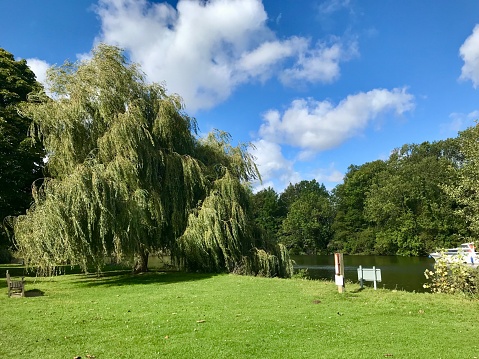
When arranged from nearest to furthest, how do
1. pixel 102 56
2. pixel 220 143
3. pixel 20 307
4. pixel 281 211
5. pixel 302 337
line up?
pixel 302 337, pixel 20 307, pixel 102 56, pixel 220 143, pixel 281 211

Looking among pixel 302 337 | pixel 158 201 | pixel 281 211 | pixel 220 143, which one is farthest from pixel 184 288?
pixel 281 211

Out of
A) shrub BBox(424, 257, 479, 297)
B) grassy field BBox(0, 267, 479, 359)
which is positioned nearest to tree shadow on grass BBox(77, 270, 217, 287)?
grassy field BBox(0, 267, 479, 359)

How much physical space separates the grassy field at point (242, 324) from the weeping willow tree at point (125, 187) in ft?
8.74

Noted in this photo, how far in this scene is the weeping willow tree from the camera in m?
14.1

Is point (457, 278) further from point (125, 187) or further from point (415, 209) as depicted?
point (415, 209)

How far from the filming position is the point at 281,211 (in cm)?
8256

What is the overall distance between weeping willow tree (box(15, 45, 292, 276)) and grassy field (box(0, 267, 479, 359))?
8.74ft

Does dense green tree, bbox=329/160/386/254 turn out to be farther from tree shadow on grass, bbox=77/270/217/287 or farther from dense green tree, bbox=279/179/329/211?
tree shadow on grass, bbox=77/270/217/287

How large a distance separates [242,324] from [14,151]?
15.8m

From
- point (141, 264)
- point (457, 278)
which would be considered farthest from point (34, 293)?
point (457, 278)

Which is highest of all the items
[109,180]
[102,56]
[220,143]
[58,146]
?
[102,56]

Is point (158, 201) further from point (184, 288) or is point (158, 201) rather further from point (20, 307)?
point (20, 307)

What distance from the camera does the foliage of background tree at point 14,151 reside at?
18438 mm

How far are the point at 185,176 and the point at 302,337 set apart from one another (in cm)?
1210
